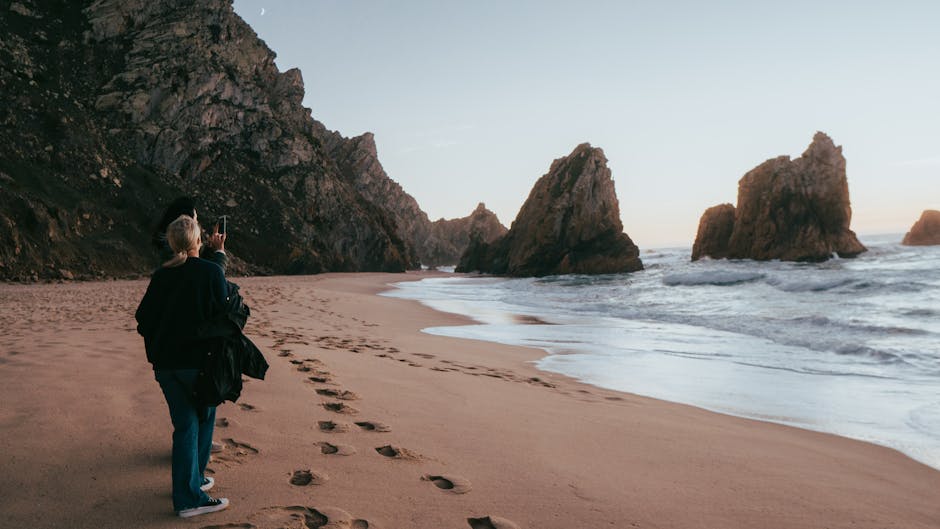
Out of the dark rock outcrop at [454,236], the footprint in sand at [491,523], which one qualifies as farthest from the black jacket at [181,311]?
the dark rock outcrop at [454,236]

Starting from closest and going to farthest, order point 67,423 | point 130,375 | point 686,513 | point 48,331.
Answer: point 686,513
point 67,423
point 130,375
point 48,331

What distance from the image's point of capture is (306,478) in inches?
118

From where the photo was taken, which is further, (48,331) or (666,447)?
(48,331)

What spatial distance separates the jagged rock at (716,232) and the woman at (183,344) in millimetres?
64316

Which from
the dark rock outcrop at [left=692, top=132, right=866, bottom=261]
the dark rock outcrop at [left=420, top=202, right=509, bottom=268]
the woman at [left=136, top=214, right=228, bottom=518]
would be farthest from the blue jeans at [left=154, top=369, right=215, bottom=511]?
the dark rock outcrop at [left=420, top=202, right=509, bottom=268]

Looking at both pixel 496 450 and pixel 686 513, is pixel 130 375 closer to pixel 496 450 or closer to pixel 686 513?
pixel 496 450

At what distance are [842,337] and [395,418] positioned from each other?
435 inches

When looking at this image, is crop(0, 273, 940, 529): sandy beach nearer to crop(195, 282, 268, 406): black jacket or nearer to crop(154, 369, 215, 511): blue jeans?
crop(154, 369, 215, 511): blue jeans

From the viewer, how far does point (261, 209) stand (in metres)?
42.6

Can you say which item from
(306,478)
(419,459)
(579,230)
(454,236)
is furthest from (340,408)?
(454,236)

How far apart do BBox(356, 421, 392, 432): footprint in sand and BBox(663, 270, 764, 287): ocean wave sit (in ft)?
95.1

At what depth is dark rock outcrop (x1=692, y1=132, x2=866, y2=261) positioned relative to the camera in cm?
5059

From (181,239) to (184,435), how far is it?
1.03m

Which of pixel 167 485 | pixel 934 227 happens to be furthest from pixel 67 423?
pixel 934 227
